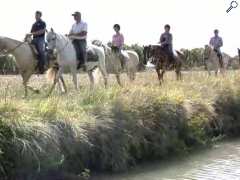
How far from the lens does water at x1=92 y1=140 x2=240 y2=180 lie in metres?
11.2

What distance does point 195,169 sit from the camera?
1208cm

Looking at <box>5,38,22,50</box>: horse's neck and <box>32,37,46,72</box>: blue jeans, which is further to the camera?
<box>32,37,46,72</box>: blue jeans

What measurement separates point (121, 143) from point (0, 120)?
2.72 metres

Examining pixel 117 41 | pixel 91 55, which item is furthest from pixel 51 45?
pixel 117 41

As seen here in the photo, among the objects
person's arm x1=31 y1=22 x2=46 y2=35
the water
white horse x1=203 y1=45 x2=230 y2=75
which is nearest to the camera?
the water

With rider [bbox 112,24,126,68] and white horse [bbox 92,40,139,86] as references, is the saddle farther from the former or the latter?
rider [bbox 112,24,126,68]

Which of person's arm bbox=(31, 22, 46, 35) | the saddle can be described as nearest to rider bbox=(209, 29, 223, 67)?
the saddle

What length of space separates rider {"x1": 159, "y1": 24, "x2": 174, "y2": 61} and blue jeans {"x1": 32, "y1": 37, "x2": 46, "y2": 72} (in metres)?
7.20

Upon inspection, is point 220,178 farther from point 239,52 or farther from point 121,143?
point 239,52

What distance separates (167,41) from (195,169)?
1213cm

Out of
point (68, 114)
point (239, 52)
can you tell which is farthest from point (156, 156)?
point (239, 52)

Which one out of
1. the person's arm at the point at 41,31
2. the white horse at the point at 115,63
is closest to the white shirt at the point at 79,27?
the person's arm at the point at 41,31

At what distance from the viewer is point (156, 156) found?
12.5m

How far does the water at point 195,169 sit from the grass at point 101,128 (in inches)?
9.5
